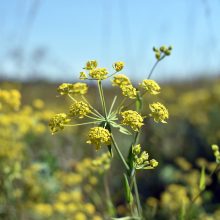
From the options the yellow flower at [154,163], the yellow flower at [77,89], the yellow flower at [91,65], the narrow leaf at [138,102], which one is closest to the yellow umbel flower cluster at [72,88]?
the yellow flower at [77,89]

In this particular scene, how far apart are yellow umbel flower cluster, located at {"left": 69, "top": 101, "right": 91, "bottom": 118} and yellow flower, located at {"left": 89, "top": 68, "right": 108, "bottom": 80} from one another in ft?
0.39

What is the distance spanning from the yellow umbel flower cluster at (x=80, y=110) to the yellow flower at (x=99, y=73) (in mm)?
119

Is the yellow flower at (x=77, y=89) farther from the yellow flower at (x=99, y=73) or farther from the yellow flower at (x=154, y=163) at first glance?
the yellow flower at (x=154, y=163)

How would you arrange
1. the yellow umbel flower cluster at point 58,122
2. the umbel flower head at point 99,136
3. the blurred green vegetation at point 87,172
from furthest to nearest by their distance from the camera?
1. the blurred green vegetation at point 87,172
2. the yellow umbel flower cluster at point 58,122
3. the umbel flower head at point 99,136

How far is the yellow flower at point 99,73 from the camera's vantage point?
1.81m

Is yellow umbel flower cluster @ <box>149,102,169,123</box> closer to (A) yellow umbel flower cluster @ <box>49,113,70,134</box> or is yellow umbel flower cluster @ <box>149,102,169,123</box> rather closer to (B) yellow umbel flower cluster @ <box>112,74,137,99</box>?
(B) yellow umbel flower cluster @ <box>112,74,137,99</box>

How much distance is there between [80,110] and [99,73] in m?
0.17

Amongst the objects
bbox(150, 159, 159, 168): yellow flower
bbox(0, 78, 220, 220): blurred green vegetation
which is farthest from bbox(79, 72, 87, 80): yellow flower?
bbox(150, 159, 159, 168): yellow flower

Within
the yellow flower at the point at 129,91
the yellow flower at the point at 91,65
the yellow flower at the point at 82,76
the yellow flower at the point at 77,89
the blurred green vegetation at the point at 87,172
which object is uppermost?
the yellow flower at the point at 91,65

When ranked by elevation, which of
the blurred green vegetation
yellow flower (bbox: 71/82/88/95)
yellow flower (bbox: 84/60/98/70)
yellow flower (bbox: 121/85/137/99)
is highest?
yellow flower (bbox: 84/60/98/70)

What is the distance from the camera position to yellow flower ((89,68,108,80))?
1.81 meters

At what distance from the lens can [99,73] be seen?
181 centimetres

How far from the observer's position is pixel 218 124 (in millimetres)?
5414

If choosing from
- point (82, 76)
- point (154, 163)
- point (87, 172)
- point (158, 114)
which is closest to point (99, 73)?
point (82, 76)
